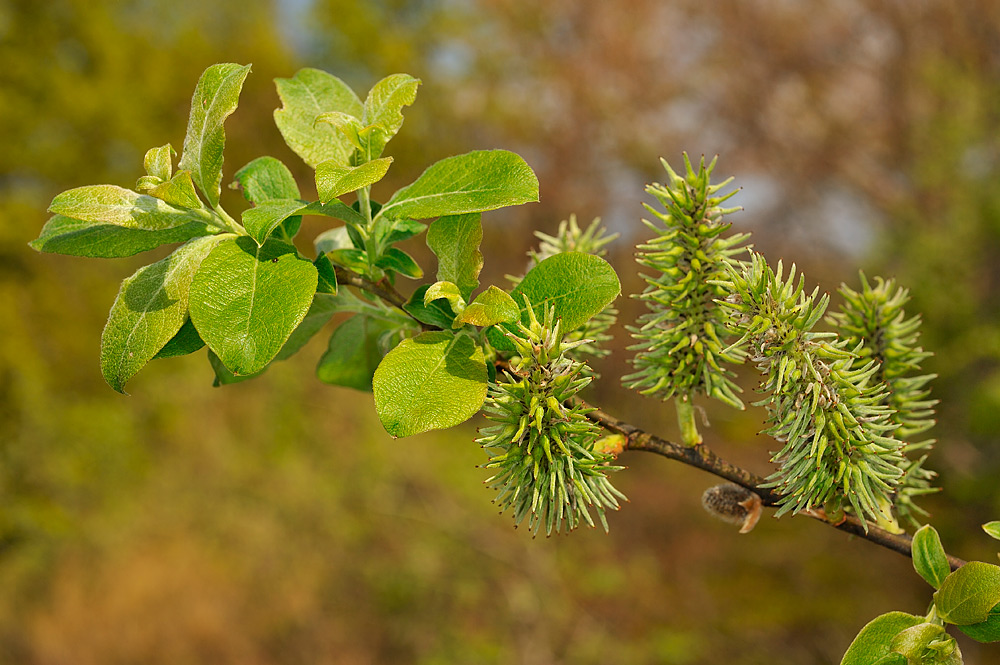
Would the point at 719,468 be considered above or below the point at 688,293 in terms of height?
below

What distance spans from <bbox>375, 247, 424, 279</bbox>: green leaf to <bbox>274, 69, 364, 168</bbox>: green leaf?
73 millimetres

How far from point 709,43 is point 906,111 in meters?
1.90

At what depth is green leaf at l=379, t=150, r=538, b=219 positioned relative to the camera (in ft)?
1.39

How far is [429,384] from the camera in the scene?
0.42 metres

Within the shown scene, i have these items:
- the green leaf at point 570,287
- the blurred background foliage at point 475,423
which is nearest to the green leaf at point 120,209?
the green leaf at point 570,287

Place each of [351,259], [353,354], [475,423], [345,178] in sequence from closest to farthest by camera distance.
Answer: [345,178] < [351,259] < [353,354] < [475,423]

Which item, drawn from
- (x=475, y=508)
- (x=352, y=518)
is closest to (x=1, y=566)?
(x=352, y=518)

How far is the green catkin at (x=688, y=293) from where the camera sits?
479mm

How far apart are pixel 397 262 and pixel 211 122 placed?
0.16 metres

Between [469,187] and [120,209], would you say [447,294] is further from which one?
[120,209]

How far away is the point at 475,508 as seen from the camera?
14.5 feet

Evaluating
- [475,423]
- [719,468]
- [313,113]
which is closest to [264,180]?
[313,113]

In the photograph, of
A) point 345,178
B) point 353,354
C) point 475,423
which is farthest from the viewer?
point 475,423

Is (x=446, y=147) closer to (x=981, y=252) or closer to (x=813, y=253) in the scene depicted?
(x=813, y=253)
